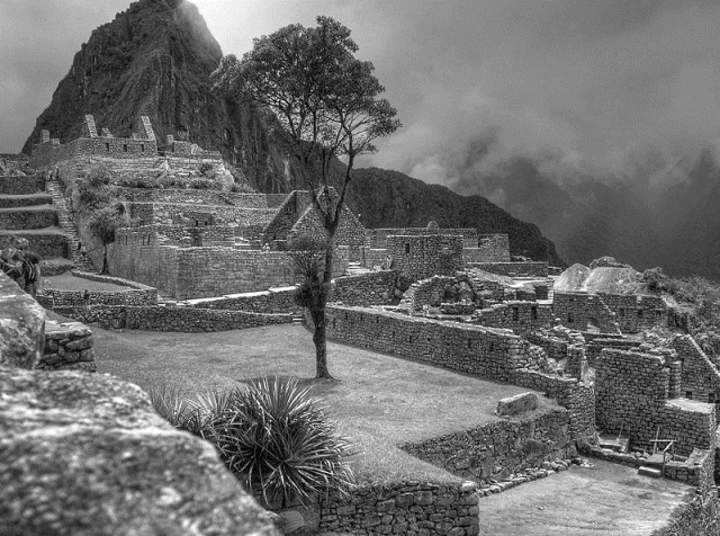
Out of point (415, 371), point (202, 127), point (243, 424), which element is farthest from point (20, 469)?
point (202, 127)

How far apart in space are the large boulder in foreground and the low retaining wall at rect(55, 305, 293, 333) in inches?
676

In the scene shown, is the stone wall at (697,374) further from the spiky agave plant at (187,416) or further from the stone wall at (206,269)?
the spiky agave plant at (187,416)

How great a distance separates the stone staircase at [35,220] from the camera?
31.2 metres

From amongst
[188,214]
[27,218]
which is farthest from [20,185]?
[188,214]

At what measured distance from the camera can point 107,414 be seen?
2.50 metres

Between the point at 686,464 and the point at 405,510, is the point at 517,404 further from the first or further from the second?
the point at 405,510

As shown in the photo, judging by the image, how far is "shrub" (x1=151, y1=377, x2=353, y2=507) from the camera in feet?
22.9

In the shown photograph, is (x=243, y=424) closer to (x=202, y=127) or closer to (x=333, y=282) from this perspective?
(x=333, y=282)

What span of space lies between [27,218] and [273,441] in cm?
3263

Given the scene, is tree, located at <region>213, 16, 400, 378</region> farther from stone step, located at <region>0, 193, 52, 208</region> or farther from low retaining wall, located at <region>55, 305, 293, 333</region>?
stone step, located at <region>0, 193, 52, 208</region>

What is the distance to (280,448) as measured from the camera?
720 centimetres

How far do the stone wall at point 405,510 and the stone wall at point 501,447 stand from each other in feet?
5.01

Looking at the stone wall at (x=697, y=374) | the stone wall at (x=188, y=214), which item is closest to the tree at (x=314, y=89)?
the stone wall at (x=697, y=374)

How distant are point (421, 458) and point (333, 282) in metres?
13.1
